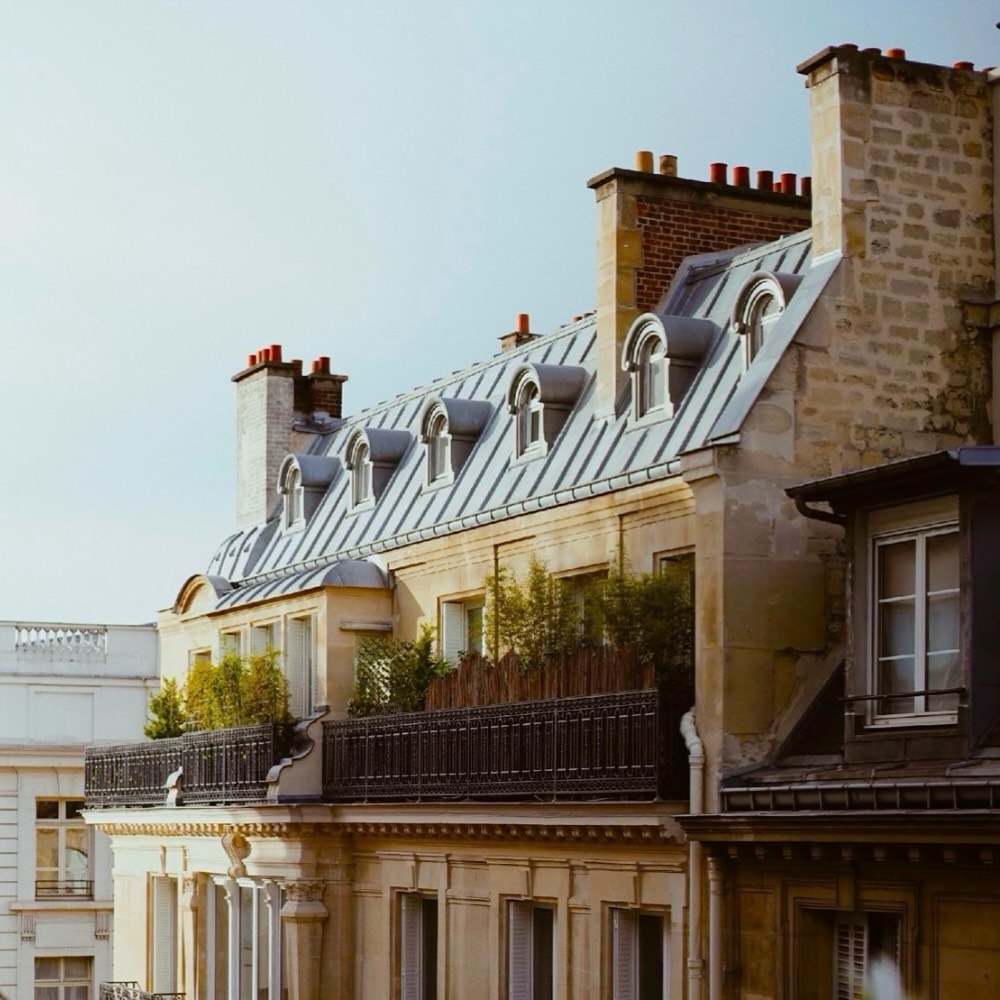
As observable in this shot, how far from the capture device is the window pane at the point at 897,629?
1903 centimetres

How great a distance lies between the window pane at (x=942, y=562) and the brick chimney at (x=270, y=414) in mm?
17353

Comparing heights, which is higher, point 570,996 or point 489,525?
point 489,525

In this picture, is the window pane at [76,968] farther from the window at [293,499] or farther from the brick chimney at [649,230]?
the brick chimney at [649,230]

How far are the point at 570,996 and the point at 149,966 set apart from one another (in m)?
12.7

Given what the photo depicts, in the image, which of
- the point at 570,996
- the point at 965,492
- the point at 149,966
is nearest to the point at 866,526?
the point at 965,492

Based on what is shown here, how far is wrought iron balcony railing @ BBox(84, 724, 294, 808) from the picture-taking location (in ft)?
93.5

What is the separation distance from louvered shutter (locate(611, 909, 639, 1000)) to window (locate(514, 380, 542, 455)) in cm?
653

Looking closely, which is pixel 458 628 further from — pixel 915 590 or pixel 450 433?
pixel 915 590

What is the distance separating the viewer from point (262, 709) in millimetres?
29609

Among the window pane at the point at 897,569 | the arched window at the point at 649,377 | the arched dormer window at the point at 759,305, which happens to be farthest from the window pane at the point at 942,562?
the arched window at the point at 649,377

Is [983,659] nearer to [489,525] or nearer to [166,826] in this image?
[489,525]

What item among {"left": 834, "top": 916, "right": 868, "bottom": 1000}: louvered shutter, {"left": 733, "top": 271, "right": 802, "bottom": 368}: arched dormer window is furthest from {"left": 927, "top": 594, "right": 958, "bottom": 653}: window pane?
{"left": 733, "top": 271, "right": 802, "bottom": 368}: arched dormer window

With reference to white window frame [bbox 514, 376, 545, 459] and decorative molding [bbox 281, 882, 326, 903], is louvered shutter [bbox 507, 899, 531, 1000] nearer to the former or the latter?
decorative molding [bbox 281, 882, 326, 903]

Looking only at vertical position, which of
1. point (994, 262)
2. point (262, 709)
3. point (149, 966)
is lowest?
point (149, 966)
